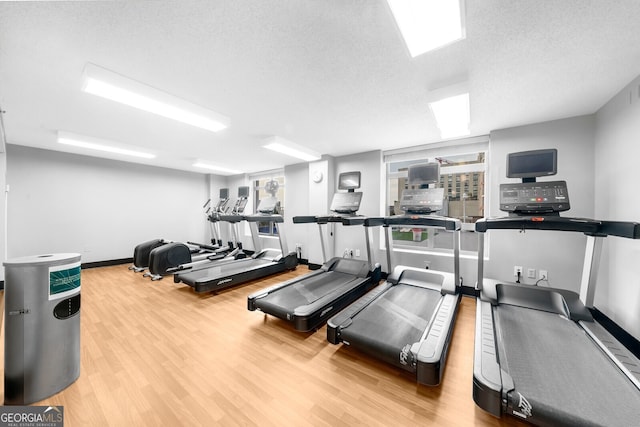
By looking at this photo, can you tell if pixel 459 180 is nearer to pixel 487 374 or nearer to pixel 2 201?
pixel 487 374

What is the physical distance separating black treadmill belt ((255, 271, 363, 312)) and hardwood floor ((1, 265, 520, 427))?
25 cm

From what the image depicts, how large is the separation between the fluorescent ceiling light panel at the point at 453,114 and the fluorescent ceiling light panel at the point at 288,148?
2413 mm

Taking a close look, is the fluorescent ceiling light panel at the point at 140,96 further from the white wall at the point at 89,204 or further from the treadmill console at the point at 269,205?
the white wall at the point at 89,204

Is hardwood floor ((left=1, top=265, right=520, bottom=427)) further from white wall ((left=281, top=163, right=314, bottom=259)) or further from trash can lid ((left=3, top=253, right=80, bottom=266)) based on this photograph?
white wall ((left=281, top=163, right=314, bottom=259))

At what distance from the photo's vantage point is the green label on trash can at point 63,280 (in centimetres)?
161

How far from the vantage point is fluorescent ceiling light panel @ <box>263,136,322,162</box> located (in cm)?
396

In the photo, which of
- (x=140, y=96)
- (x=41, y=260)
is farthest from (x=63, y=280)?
(x=140, y=96)

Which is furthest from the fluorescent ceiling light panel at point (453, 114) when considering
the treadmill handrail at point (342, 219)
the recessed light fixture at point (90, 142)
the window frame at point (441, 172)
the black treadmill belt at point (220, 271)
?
the recessed light fixture at point (90, 142)

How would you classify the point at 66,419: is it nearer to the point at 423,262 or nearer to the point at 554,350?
the point at 554,350

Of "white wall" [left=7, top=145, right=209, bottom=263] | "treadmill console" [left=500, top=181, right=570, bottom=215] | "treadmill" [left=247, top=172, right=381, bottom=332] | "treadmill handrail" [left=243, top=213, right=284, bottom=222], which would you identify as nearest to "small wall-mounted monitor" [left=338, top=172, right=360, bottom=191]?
"treadmill" [left=247, top=172, right=381, bottom=332]

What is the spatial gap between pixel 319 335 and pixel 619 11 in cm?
339

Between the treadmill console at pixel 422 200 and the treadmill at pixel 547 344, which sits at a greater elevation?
the treadmill console at pixel 422 200

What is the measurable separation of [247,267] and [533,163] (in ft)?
15.0

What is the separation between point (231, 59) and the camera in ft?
6.48
